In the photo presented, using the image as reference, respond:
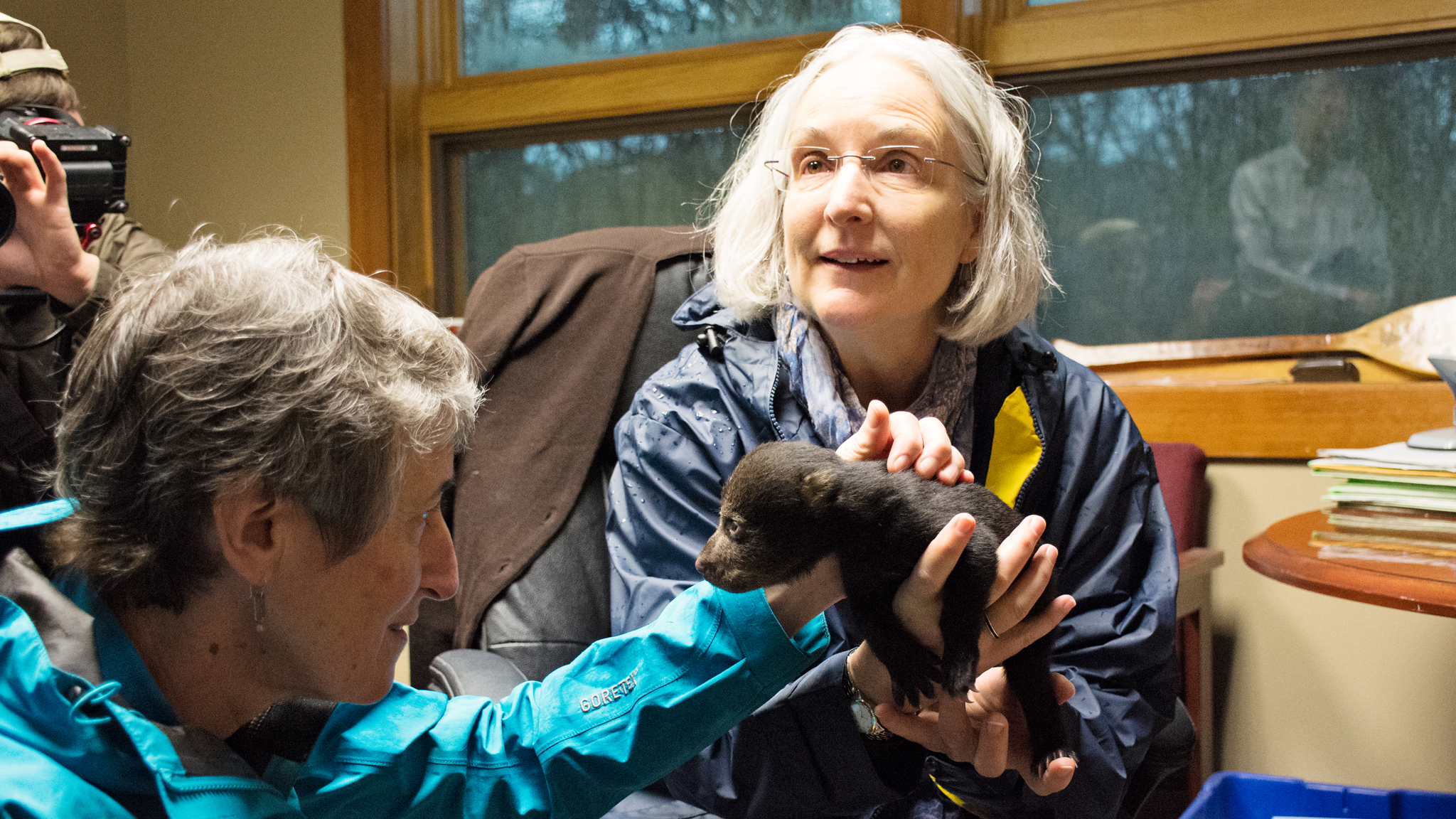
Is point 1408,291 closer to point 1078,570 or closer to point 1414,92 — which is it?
point 1414,92

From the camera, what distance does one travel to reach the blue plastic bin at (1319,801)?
5.88ft

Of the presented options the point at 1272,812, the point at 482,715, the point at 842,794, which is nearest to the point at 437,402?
the point at 482,715

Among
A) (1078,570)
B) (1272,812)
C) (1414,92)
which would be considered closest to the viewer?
(1078,570)

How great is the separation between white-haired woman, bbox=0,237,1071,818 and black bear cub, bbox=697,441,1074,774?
34mm

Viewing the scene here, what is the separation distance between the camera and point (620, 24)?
323 centimetres

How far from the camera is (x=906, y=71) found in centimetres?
140

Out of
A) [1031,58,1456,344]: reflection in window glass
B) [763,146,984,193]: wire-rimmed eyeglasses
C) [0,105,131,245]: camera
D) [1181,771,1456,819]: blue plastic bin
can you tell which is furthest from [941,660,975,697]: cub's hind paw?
[1031,58,1456,344]: reflection in window glass

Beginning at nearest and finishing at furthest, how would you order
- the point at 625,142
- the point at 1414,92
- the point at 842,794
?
the point at 842,794 < the point at 1414,92 < the point at 625,142

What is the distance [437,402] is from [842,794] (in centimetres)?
63

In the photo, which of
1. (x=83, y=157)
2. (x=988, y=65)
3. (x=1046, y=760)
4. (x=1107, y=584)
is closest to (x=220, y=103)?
(x=83, y=157)

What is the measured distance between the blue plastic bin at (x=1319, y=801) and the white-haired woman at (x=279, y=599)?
1.20 metres

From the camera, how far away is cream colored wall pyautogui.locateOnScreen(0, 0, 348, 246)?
11.0ft

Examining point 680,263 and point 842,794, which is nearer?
point 842,794

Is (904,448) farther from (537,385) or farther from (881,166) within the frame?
(537,385)
